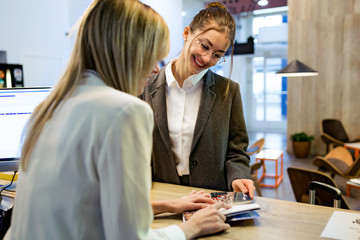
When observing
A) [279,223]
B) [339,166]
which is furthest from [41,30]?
[279,223]

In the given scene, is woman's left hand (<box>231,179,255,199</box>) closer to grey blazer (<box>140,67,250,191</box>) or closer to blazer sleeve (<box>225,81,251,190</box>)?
grey blazer (<box>140,67,250,191</box>)

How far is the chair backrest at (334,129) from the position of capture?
284 inches

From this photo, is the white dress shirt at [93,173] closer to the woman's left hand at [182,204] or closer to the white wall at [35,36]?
the woman's left hand at [182,204]

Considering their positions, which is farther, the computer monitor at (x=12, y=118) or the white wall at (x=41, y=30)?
the white wall at (x=41, y=30)

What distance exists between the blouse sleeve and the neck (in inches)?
40.9

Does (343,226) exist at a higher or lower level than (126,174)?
lower

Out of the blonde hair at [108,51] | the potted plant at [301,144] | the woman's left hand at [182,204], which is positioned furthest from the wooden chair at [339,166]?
the blonde hair at [108,51]

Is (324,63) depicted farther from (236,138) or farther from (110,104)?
(110,104)

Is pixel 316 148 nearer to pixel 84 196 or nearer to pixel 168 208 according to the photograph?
pixel 168 208

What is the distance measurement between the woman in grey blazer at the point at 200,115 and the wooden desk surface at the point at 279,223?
0.30 meters

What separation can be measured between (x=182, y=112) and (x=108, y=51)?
980 mm

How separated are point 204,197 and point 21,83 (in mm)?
6847

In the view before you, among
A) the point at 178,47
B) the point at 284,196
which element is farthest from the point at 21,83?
the point at 284,196

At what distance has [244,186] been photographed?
4.99 ft
